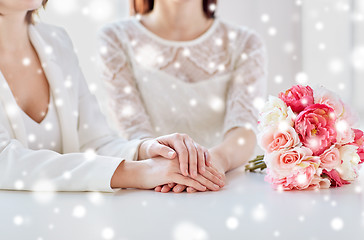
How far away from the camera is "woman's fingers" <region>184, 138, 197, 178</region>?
3.23 feet

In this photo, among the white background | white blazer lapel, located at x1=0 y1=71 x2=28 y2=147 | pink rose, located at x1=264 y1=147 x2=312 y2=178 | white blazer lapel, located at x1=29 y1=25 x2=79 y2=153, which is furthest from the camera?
the white background

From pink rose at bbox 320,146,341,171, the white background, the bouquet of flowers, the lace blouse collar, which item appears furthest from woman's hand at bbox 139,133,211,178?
the white background

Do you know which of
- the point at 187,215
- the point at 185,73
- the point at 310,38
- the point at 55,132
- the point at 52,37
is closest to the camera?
the point at 187,215

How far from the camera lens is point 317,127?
0.95 m

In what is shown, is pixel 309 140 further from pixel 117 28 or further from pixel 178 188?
pixel 117 28

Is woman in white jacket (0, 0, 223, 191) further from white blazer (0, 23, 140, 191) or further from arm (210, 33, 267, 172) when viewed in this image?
arm (210, 33, 267, 172)

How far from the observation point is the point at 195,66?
1678 mm

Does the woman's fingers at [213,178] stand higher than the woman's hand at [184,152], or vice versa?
the woman's hand at [184,152]

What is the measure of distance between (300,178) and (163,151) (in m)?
0.31

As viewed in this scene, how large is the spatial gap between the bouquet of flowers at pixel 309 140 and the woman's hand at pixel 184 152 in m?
0.14

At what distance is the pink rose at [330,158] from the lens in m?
0.94

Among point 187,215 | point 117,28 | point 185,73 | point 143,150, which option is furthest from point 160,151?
point 117,28

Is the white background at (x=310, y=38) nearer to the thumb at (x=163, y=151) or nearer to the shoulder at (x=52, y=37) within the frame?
the shoulder at (x=52, y=37)

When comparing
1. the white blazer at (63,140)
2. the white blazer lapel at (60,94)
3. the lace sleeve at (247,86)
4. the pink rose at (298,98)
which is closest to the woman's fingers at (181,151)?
the white blazer at (63,140)
